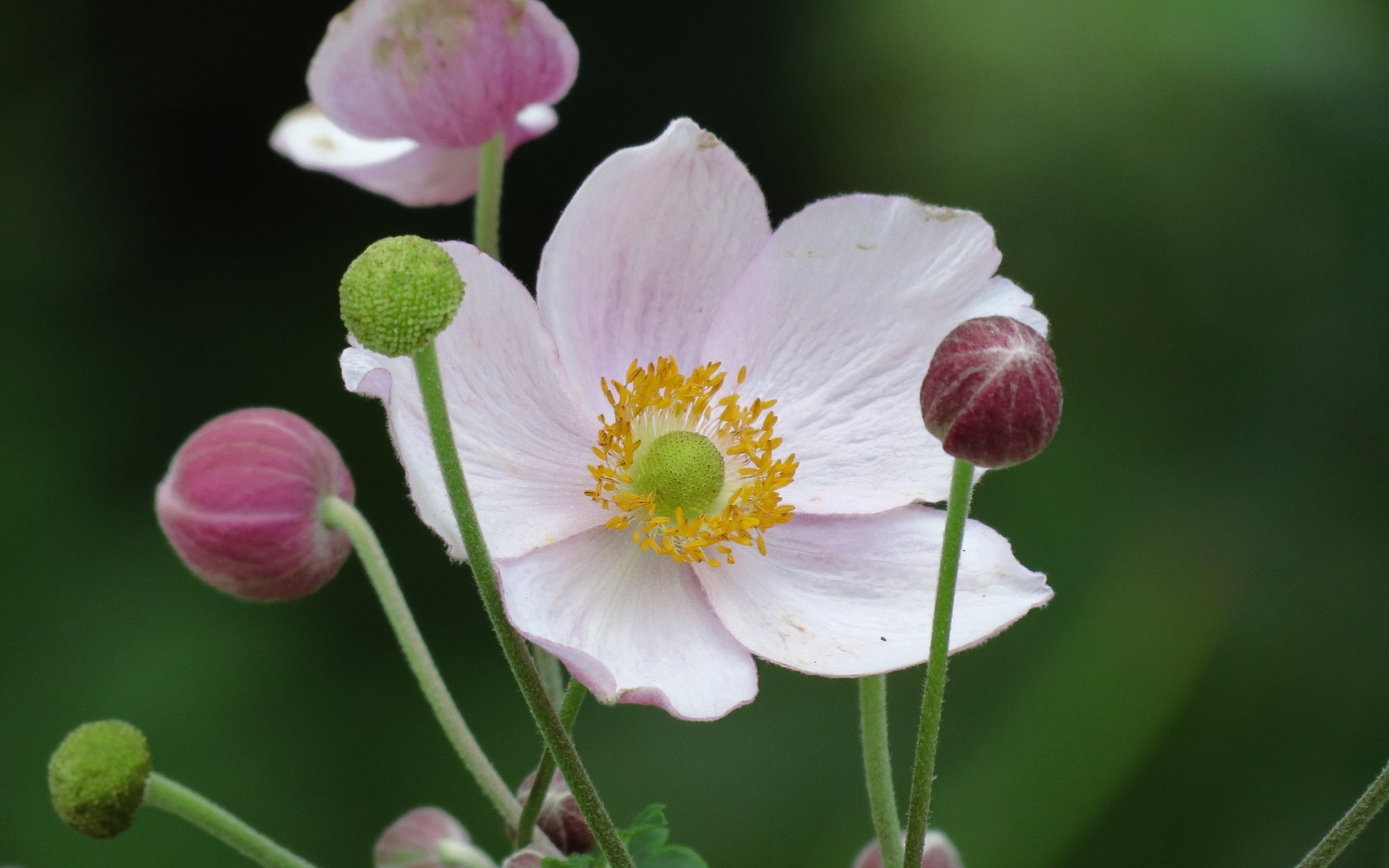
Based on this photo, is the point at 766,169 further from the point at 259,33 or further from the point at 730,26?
the point at 259,33

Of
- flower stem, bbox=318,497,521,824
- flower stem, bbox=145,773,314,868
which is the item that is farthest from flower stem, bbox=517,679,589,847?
flower stem, bbox=145,773,314,868

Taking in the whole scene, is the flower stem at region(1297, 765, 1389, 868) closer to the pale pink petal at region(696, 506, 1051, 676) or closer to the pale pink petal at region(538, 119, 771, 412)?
the pale pink petal at region(696, 506, 1051, 676)

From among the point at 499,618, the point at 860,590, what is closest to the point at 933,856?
the point at 860,590

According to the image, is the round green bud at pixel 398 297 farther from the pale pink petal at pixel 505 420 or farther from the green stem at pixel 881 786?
the green stem at pixel 881 786

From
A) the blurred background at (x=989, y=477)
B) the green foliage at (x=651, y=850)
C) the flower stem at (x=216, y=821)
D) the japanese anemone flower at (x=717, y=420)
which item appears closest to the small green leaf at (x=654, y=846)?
the green foliage at (x=651, y=850)

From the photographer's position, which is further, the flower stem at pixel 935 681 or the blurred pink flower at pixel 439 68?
the blurred pink flower at pixel 439 68
